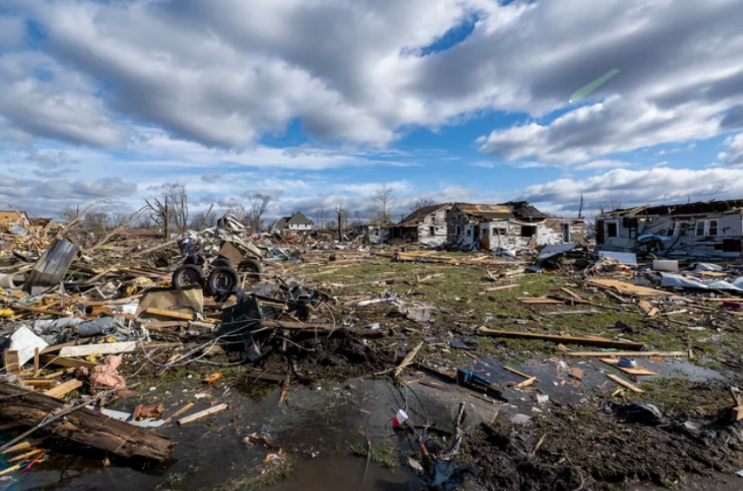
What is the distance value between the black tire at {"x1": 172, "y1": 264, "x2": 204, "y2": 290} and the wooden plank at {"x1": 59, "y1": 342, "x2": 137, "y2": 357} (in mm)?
4191

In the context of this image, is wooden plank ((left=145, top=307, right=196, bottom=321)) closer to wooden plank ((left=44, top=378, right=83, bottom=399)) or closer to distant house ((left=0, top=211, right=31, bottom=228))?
wooden plank ((left=44, top=378, right=83, bottom=399))

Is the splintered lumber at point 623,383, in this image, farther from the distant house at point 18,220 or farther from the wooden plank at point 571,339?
the distant house at point 18,220

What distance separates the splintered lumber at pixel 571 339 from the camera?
657cm

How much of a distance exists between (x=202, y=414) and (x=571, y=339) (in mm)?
6722

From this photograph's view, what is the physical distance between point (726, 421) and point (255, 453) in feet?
17.1

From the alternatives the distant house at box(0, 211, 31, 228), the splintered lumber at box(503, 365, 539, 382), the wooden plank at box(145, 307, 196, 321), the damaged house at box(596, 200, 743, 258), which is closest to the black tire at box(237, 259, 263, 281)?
the wooden plank at box(145, 307, 196, 321)

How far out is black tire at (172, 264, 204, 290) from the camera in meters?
10.0

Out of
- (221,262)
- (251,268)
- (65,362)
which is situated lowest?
(65,362)

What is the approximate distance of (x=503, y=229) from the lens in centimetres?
3148

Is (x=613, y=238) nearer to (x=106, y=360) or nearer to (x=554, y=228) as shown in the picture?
(x=554, y=228)

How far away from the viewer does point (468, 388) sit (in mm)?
5051

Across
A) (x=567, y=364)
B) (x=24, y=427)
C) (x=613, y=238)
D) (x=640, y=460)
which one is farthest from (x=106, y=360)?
(x=613, y=238)

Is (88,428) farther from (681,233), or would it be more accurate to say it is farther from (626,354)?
(681,233)

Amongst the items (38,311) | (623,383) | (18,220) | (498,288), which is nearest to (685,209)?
(498,288)
